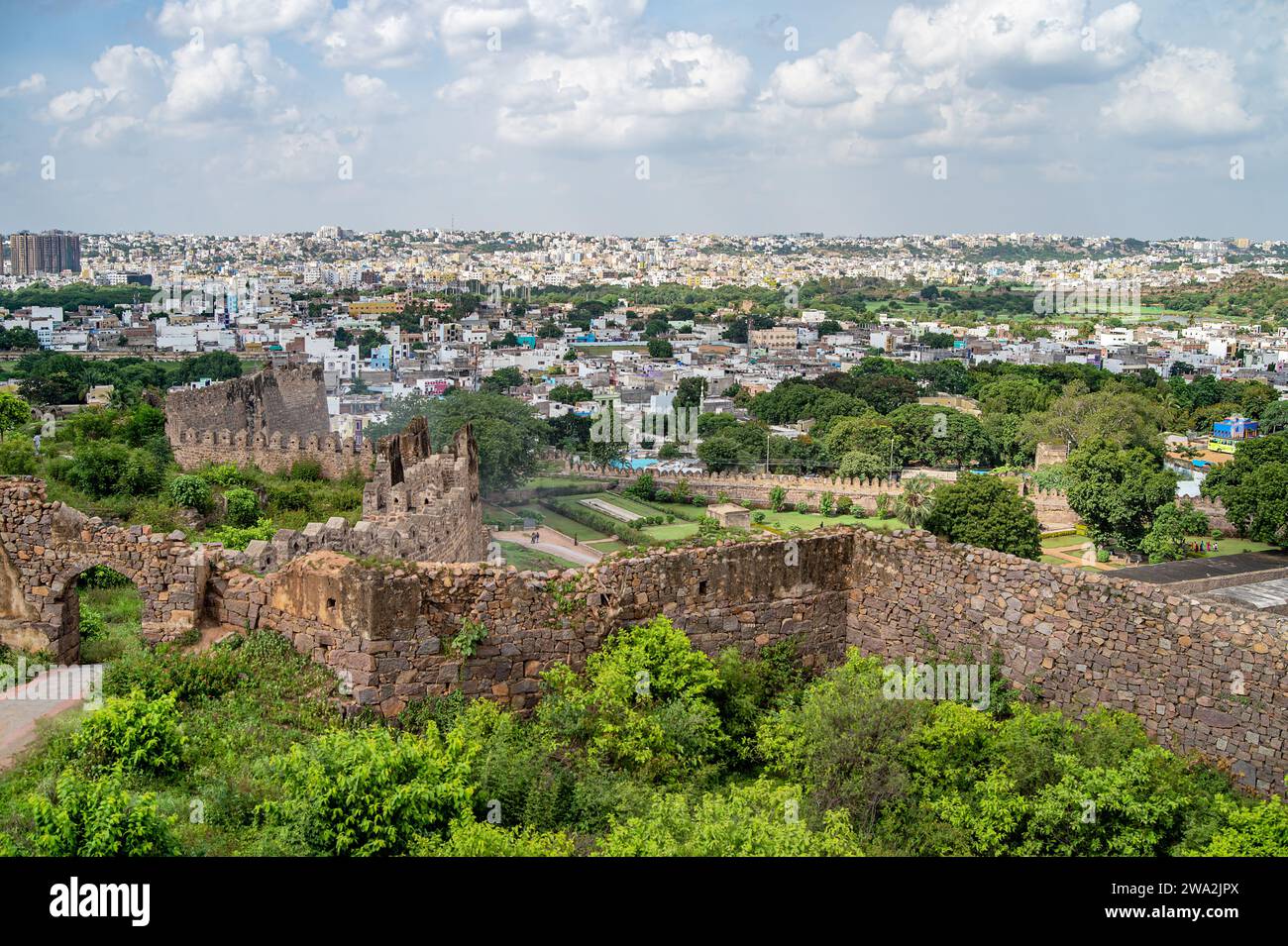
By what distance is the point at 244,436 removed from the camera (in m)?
23.3

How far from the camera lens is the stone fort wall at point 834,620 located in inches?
285

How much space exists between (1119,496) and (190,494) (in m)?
36.4

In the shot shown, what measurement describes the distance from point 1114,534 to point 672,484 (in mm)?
20215

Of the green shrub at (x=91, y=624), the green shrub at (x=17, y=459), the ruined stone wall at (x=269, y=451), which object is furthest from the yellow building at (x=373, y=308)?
the green shrub at (x=91, y=624)

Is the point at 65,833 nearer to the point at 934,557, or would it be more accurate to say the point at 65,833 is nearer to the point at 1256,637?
the point at 934,557

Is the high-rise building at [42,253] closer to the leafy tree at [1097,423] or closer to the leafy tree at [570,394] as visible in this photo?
the leafy tree at [570,394]

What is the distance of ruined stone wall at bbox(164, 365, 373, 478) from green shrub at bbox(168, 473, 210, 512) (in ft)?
16.8

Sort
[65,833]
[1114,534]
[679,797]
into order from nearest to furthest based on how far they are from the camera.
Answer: [65,833] < [679,797] < [1114,534]

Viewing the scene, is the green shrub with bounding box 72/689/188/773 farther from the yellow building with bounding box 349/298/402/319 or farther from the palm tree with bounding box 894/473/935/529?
the yellow building with bounding box 349/298/402/319

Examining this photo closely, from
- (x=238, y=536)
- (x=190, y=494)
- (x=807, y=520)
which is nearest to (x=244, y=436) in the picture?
(x=190, y=494)

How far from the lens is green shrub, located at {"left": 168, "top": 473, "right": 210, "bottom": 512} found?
16688mm

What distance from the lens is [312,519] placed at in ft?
56.5
